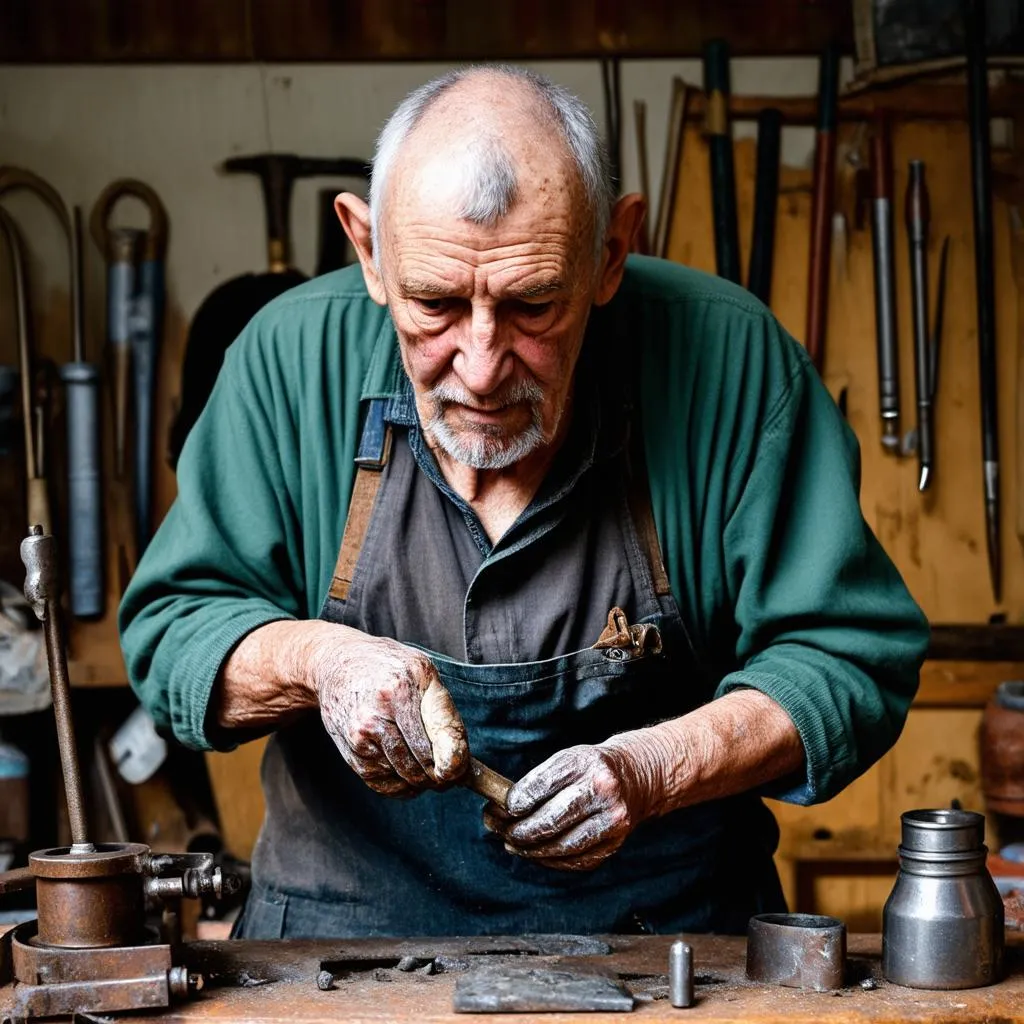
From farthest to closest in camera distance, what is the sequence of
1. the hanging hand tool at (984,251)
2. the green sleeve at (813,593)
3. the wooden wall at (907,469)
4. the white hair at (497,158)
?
the wooden wall at (907,469) < the hanging hand tool at (984,251) < the green sleeve at (813,593) < the white hair at (497,158)

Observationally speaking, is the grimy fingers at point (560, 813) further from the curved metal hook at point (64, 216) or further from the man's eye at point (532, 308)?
the curved metal hook at point (64, 216)

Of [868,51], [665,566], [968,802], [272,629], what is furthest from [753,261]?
[272,629]

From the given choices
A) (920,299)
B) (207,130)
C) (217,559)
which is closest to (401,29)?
(207,130)

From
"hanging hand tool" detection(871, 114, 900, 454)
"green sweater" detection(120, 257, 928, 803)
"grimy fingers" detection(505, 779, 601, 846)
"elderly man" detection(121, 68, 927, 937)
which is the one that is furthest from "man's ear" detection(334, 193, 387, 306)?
"hanging hand tool" detection(871, 114, 900, 454)

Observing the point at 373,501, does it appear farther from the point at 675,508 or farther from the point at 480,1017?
the point at 480,1017

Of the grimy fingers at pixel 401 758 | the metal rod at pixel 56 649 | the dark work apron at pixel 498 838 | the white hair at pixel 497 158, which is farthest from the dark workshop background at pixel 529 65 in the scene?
the grimy fingers at pixel 401 758

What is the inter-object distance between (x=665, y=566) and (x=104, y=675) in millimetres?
2482

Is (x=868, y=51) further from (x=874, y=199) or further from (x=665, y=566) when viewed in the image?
(x=665, y=566)

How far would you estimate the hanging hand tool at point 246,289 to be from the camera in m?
4.42

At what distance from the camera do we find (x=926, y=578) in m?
4.70

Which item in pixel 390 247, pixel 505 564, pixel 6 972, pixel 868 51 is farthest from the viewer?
pixel 868 51

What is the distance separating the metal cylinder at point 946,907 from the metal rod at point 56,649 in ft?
3.54

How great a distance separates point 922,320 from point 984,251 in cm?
25

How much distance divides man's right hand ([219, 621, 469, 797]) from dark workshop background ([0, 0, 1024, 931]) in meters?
2.38
